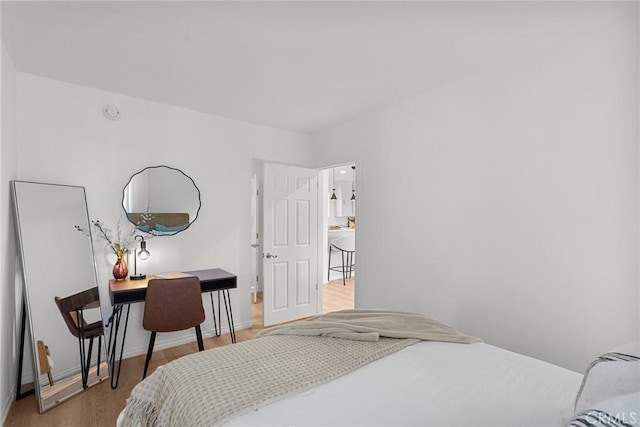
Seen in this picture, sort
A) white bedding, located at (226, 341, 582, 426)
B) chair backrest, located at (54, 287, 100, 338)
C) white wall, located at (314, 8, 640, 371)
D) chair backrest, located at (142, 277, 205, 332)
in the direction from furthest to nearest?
chair backrest, located at (142, 277, 205, 332) < chair backrest, located at (54, 287, 100, 338) < white wall, located at (314, 8, 640, 371) < white bedding, located at (226, 341, 582, 426)

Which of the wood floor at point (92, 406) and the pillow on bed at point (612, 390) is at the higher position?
the pillow on bed at point (612, 390)

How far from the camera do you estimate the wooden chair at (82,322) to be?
8.16 ft

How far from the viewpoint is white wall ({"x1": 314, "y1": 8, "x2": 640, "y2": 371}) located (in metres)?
1.85

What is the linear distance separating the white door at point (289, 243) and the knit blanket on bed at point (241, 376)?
2086 mm

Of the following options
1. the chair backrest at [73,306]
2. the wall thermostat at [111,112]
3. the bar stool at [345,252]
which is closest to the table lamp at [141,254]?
the chair backrest at [73,306]

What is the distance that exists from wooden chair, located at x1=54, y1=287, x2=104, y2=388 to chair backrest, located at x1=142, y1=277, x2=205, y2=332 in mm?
413

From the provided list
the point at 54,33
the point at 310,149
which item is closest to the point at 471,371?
the point at 54,33

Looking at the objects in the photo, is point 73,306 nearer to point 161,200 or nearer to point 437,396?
point 161,200

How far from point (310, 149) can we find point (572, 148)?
298cm

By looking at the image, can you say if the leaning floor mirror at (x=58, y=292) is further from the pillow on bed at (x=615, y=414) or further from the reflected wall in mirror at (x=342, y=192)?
the reflected wall in mirror at (x=342, y=192)

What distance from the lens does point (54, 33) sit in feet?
6.47

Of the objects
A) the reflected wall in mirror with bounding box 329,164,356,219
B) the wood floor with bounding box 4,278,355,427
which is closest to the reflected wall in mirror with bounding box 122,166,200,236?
the wood floor with bounding box 4,278,355,427

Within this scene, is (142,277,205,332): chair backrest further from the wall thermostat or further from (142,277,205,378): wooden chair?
the wall thermostat

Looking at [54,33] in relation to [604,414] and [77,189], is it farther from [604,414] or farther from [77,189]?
[604,414]
